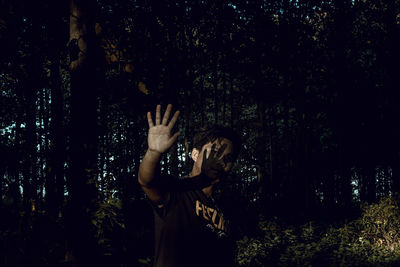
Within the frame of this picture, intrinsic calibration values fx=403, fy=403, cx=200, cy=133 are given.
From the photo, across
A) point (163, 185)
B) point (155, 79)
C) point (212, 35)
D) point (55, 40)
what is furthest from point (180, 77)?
point (212, 35)

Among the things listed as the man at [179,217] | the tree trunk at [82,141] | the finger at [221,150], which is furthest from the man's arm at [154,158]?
the tree trunk at [82,141]

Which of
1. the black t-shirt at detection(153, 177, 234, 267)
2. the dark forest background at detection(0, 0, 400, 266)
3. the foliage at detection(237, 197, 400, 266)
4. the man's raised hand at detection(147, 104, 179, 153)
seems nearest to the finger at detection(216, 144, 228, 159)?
the black t-shirt at detection(153, 177, 234, 267)

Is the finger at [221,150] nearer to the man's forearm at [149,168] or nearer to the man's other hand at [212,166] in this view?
the man's other hand at [212,166]

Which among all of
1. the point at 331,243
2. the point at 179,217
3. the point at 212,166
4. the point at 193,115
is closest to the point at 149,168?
the point at 179,217

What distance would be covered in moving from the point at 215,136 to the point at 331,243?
20.3 ft

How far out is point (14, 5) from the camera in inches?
123

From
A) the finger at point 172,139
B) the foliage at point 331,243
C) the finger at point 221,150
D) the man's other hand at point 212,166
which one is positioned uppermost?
the finger at point 172,139

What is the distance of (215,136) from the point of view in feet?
9.86

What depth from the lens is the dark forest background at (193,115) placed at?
3.40m

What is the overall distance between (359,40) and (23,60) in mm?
11383

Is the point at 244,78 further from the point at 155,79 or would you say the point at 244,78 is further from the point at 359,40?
the point at 155,79

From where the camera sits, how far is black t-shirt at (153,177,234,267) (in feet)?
7.73

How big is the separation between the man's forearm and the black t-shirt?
225mm

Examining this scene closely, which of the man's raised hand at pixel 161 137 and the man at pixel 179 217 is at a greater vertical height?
the man's raised hand at pixel 161 137
